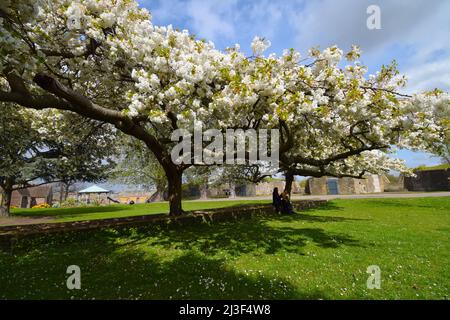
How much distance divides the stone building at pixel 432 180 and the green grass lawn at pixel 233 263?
99.3 feet

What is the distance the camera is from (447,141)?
11133 millimetres

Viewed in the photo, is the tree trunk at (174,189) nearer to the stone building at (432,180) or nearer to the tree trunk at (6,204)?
the tree trunk at (6,204)

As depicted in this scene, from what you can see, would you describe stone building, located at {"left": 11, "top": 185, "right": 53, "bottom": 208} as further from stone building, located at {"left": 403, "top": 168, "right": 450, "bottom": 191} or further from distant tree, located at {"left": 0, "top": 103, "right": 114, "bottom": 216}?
stone building, located at {"left": 403, "top": 168, "right": 450, "bottom": 191}

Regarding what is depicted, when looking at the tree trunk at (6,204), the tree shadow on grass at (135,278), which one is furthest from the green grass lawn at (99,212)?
the tree shadow on grass at (135,278)

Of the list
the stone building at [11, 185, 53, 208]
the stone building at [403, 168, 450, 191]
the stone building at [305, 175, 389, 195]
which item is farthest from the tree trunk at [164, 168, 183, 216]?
the stone building at [11, 185, 53, 208]

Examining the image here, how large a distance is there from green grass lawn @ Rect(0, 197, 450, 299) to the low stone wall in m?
0.34

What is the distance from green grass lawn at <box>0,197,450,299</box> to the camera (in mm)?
6113

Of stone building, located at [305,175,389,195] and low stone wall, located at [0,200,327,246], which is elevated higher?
stone building, located at [305,175,389,195]

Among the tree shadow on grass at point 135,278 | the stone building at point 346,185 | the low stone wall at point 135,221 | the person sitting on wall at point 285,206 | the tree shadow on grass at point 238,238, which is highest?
the stone building at point 346,185

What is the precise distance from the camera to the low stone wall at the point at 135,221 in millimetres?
10820

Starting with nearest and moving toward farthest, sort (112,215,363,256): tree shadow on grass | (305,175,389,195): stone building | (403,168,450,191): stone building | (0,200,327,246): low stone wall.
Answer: (112,215,363,256): tree shadow on grass, (0,200,327,246): low stone wall, (403,168,450,191): stone building, (305,175,389,195): stone building

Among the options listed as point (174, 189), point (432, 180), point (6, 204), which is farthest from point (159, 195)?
point (432, 180)

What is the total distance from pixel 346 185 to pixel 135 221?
4081 cm

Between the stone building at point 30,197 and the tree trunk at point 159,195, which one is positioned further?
the stone building at point 30,197
